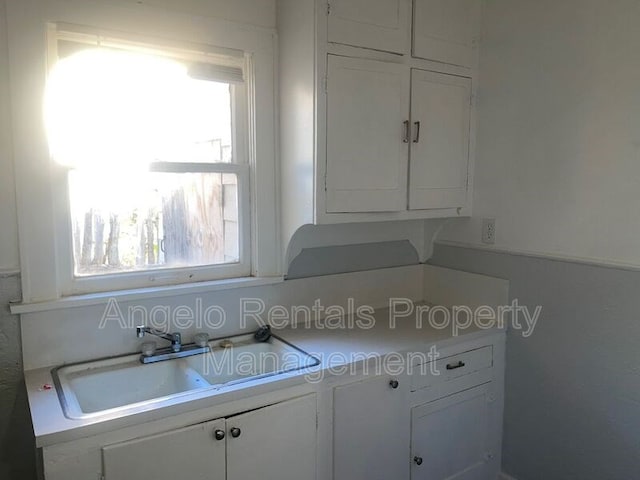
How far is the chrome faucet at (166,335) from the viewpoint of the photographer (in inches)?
75.0

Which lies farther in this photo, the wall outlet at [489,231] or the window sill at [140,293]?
the wall outlet at [489,231]

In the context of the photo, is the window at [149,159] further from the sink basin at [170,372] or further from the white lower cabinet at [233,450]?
the white lower cabinet at [233,450]

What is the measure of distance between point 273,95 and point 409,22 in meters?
0.64

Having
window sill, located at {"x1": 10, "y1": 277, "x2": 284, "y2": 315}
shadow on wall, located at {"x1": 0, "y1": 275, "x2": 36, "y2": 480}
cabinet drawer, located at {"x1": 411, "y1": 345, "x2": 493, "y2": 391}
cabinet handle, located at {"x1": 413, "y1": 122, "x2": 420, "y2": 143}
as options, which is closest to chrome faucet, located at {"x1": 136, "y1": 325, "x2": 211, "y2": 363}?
window sill, located at {"x1": 10, "y1": 277, "x2": 284, "y2": 315}

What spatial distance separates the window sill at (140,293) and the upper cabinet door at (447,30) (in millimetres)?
1183

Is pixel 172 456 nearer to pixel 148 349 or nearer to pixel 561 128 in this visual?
pixel 148 349

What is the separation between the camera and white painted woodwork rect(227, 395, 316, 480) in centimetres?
162

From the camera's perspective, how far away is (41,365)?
1.77 m

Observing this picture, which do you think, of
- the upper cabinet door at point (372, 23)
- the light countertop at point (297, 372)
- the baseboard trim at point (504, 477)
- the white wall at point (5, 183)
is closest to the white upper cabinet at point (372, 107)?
the upper cabinet door at point (372, 23)

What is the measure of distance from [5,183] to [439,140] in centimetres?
169

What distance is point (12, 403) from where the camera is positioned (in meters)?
1.75

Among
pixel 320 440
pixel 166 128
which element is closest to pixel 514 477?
pixel 320 440

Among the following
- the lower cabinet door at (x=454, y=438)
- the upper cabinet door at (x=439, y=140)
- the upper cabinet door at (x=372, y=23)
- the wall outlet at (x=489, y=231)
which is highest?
the upper cabinet door at (x=372, y=23)

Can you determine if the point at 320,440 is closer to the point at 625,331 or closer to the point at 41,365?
the point at 41,365
